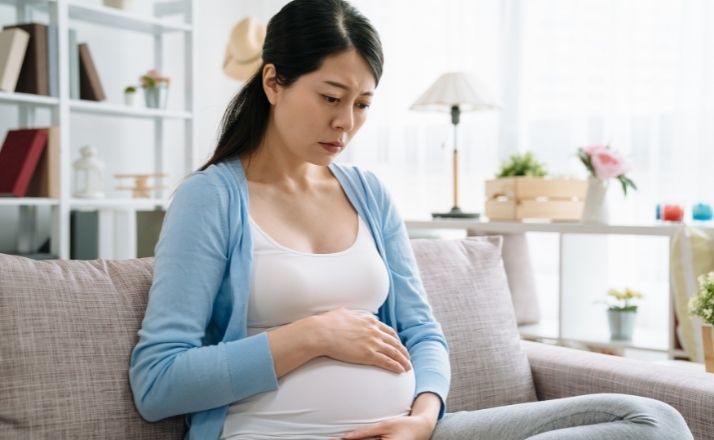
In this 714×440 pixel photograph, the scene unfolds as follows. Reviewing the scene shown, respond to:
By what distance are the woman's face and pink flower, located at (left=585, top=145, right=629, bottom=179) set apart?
1472 millimetres

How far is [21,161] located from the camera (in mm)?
3068

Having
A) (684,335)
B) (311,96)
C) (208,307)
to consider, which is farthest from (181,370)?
(684,335)

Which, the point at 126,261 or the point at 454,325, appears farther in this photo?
the point at 454,325

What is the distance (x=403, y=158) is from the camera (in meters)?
3.93

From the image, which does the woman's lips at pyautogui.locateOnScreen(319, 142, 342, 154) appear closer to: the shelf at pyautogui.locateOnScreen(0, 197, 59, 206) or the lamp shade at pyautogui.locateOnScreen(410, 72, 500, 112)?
the lamp shade at pyautogui.locateOnScreen(410, 72, 500, 112)

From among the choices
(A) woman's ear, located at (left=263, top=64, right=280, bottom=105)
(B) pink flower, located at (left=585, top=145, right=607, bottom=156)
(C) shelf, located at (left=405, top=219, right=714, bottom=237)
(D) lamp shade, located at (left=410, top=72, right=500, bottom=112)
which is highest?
(D) lamp shade, located at (left=410, top=72, right=500, bottom=112)

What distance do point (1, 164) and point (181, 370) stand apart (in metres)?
2.35

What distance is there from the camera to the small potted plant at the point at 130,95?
356cm

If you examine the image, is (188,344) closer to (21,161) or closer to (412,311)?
(412,311)

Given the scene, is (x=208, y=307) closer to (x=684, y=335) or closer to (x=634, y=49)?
(x=684, y=335)

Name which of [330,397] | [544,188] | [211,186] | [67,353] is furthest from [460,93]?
[67,353]

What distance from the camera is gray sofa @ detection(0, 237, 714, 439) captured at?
1078mm

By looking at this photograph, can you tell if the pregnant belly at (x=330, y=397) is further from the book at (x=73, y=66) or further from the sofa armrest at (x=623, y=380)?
the book at (x=73, y=66)

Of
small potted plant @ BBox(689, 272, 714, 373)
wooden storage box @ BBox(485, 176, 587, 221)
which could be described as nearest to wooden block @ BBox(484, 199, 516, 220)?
wooden storage box @ BBox(485, 176, 587, 221)
